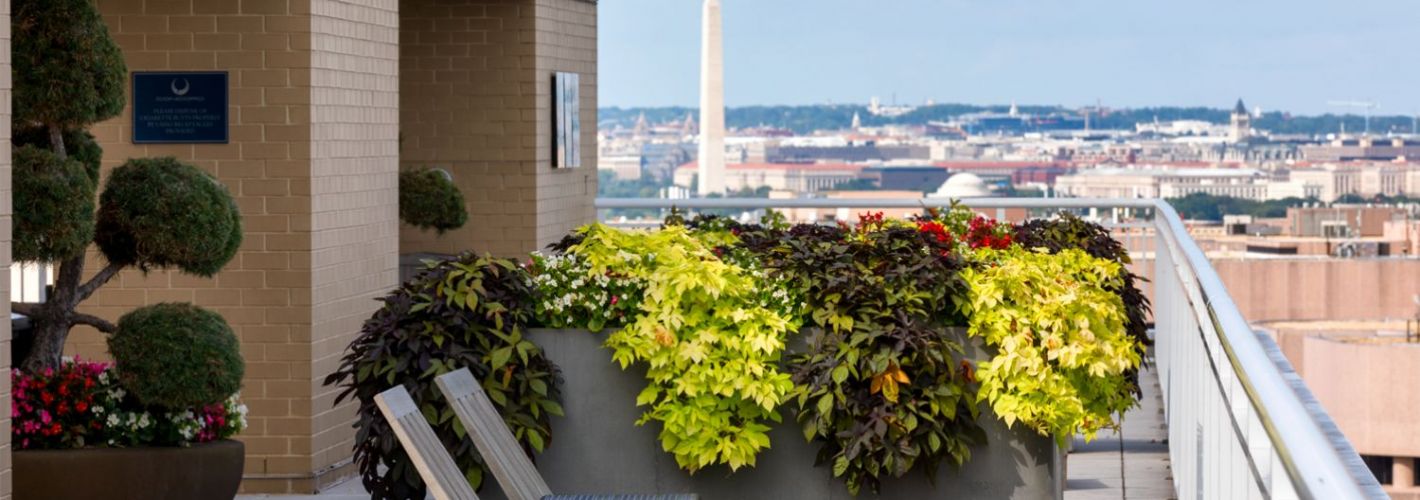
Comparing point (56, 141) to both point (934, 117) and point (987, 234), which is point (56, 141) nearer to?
point (987, 234)

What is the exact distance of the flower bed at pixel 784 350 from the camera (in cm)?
562

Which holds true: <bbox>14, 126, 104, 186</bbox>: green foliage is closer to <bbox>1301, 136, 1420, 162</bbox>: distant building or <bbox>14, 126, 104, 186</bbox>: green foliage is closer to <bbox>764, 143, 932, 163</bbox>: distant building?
<bbox>1301, 136, 1420, 162</bbox>: distant building

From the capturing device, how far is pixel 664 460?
5910 millimetres

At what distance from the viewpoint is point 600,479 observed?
233 inches

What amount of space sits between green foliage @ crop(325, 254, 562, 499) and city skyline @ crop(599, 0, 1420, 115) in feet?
408

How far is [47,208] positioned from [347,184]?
222cm

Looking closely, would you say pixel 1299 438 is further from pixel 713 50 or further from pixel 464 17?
pixel 713 50

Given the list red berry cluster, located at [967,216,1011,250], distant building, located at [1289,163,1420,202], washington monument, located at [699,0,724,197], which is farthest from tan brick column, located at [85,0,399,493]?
distant building, located at [1289,163,1420,202]

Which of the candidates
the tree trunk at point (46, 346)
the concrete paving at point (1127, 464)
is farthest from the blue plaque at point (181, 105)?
the concrete paving at point (1127, 464)

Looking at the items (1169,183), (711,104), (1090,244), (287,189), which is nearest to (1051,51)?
(1169,183)

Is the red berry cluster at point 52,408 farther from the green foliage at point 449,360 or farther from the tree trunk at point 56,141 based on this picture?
the green foliage at point 449,360

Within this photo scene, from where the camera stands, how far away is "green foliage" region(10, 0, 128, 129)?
5.65 metres

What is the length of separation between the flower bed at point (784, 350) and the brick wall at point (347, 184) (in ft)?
5.84

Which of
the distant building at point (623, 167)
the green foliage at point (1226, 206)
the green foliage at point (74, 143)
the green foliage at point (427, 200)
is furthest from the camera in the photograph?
the distant building at point (623, 167)
